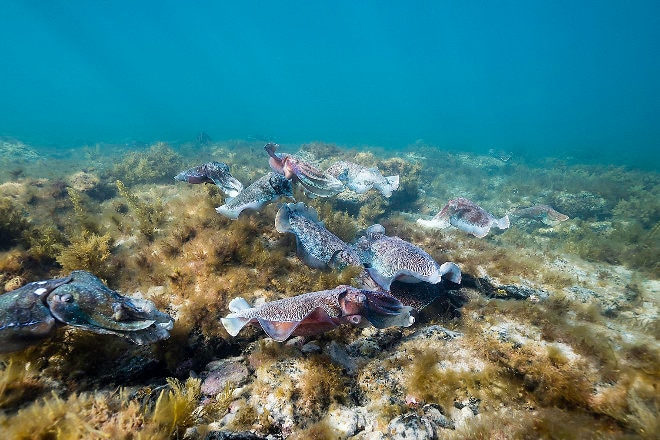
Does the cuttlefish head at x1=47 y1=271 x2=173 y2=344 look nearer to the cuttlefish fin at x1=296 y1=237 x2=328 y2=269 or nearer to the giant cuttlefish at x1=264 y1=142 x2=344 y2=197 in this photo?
the cuttlefish fin at x1=296 y1=237 x2=328 y2=269

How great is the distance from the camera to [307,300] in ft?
10.5

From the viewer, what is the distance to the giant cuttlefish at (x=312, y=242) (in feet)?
14.4

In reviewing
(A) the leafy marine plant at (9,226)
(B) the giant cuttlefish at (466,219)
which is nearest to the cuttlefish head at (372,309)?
(B) the giant cuttlefish at (466,219)

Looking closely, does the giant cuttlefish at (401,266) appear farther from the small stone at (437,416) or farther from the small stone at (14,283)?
the small stone at (14,283)

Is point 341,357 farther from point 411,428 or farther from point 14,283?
point 14,283

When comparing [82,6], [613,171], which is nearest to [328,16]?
[82,6]

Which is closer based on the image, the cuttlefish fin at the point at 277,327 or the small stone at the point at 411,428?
the small stone at the point at 411,428

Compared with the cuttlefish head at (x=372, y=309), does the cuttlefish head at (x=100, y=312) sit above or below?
below

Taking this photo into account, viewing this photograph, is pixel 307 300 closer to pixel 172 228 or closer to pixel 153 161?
pixel 172 228

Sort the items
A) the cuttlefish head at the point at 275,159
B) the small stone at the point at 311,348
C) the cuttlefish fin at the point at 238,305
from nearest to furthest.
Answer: the small stone at the point at 311,348 → the cuttlefish fin at the point at 238,305 → the cuttlefish head at the point at 275,159

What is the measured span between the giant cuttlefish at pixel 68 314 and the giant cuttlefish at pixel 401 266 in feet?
9.07

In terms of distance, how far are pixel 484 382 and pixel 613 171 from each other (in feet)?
97.5

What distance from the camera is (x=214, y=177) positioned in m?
5.38

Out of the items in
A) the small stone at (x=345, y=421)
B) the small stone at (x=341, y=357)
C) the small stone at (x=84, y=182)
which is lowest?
the small stone at (x=345, y=421)
